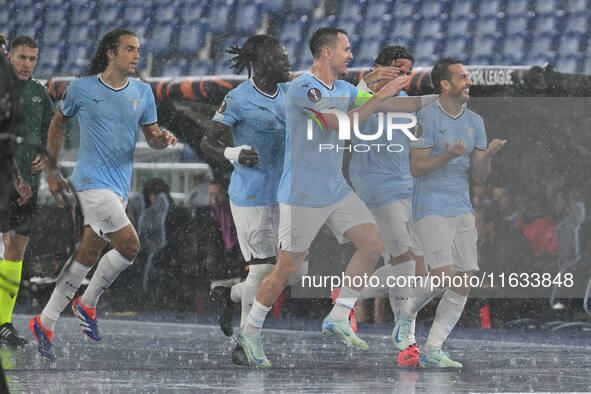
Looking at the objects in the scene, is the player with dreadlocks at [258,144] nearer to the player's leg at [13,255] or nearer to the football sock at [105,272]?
the football sock at [105,272]

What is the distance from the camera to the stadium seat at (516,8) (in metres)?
14.7

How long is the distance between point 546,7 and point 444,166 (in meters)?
7.62

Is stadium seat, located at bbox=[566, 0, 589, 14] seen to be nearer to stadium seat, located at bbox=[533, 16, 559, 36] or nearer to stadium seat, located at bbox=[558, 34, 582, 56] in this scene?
stadium seat, located at bbox=[533, 16, 559, 36]

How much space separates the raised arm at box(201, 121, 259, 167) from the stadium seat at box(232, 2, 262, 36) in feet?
34.7

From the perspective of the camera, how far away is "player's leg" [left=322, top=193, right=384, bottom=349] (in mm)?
7020

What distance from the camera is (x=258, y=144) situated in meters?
→ 7.30

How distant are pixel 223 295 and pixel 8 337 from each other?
1.71m

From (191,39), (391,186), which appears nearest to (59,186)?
(391,186)

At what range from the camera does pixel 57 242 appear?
1277cm

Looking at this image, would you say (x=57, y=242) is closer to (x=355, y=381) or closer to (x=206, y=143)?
(x=206, y=143)

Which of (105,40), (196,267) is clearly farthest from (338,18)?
(105,40)

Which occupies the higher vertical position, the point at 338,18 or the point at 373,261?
the point at 338,18

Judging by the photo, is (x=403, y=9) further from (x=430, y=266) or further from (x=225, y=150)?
(x=225, y=150)

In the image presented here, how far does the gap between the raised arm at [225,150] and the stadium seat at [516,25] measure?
8079 mm
